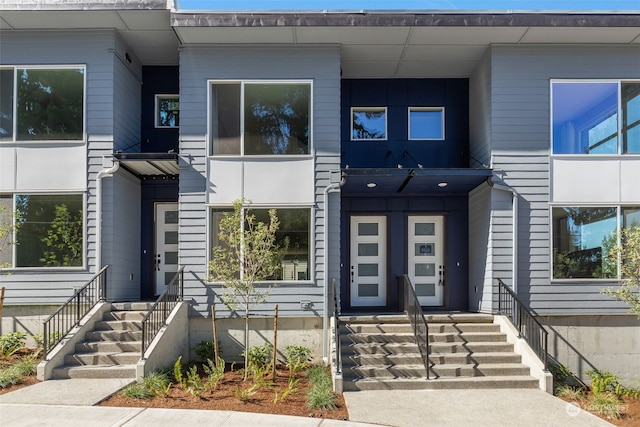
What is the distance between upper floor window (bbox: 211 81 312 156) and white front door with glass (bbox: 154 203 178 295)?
7.14 feet

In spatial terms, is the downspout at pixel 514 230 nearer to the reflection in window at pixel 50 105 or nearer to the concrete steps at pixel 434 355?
the concrete steps at pixel 434 355

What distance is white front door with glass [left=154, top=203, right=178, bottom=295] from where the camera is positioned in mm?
10852

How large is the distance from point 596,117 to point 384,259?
16.2 ft

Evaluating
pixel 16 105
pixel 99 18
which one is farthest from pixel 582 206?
pixel 16 105

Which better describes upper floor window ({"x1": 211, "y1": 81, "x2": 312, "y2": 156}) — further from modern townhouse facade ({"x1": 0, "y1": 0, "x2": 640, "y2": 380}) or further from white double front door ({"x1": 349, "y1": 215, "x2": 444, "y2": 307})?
white double front door ({"x1": 349, "y1": 215, "x2": 444, "y2": 307})

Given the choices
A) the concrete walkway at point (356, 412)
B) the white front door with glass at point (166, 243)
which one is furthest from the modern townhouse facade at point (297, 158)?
the concrete walkway at point (356, 412)

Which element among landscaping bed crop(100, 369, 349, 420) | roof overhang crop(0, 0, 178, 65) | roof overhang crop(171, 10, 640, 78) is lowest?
landscaping bed crop(100, 369, 349, 420)

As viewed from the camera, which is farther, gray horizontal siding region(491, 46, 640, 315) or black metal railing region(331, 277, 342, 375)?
gray horizontal siding region(491, 46, 640, 315)

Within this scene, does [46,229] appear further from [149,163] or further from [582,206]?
[582,206]

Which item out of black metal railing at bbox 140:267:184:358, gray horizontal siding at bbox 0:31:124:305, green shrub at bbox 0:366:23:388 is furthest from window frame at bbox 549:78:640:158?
green shrub at bbox 0:366:23:388

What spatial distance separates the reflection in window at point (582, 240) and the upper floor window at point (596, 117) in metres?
1.17

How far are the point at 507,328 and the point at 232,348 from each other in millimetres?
4879

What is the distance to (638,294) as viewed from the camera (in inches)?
354

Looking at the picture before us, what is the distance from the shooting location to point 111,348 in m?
8.32
